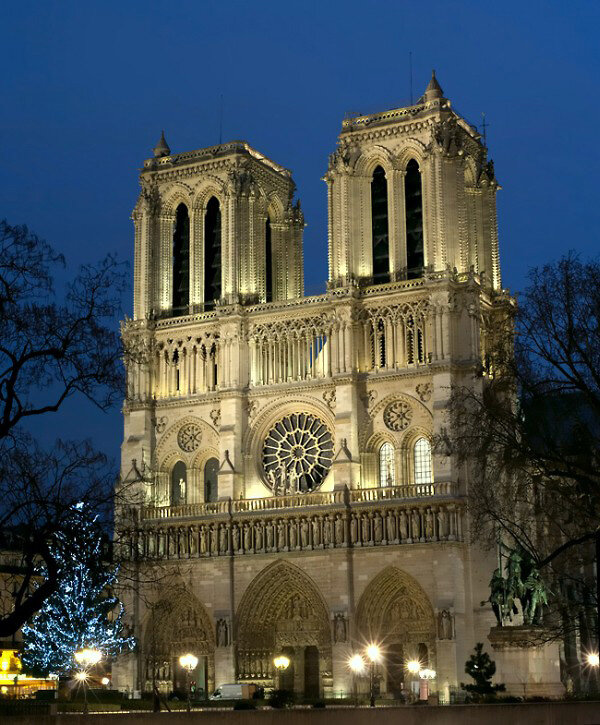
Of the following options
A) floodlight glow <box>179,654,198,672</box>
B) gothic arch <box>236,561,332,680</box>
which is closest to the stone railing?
gothic arch <box>236,561,332,680</box>

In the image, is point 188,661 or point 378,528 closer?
point 378,528

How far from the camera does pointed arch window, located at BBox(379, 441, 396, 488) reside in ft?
188

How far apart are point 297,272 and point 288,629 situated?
18.0 m

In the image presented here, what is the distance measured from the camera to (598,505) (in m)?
36.1

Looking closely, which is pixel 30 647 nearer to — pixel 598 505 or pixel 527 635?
pixel 527 635

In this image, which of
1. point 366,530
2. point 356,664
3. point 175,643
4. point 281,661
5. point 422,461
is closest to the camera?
point 356,664

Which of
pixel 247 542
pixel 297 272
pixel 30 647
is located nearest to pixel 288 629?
pixel 247 542

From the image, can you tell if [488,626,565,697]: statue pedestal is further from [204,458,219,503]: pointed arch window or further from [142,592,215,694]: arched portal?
[204,458,219,503]: pointed arch window

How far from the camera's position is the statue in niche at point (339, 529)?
183 ft

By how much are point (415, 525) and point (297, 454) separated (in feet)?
24.2

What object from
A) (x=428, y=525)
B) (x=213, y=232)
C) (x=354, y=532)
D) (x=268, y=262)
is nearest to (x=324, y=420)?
(x=354, y=532)

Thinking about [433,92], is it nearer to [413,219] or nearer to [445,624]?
[413,219]

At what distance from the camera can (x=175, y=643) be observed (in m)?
59.5

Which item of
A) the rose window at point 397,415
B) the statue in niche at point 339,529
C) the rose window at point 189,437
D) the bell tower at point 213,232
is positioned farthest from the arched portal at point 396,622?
the bell tower at point 213,232
